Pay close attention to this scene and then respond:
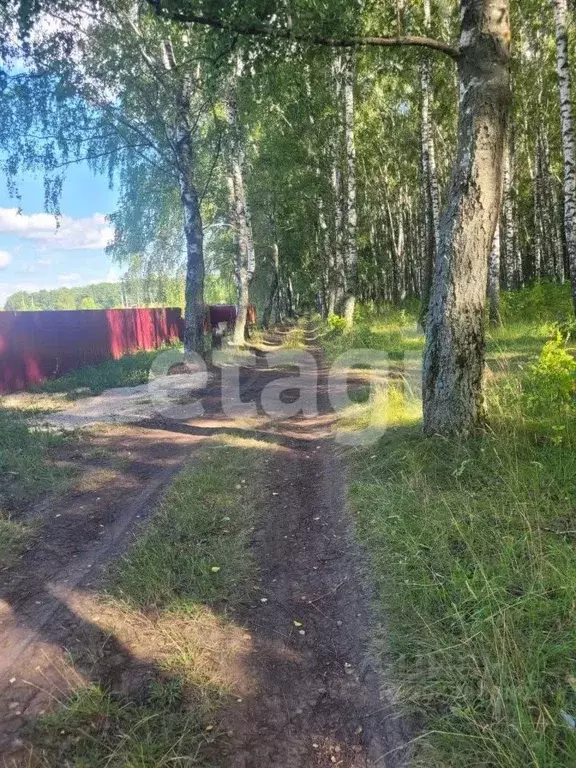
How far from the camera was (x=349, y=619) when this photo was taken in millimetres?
3088

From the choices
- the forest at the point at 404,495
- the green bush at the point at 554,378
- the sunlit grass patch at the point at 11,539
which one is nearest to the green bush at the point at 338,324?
the forest at the point at 404,495

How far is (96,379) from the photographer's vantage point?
12430mm

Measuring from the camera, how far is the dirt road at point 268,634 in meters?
2.26

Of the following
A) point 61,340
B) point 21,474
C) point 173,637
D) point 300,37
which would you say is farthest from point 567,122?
point 61,340

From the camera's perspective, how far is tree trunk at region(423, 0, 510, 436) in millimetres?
4496

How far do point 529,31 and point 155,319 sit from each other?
17206mm

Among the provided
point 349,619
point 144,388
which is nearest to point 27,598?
point 349,619

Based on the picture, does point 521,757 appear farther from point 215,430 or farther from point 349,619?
point 215,430

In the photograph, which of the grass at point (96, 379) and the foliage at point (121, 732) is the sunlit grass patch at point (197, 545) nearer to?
the foliage at point (121, 732)

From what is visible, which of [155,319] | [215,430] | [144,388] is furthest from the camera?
[155,319]

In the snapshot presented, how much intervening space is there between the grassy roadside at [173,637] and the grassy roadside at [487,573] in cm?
92

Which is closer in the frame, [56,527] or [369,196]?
[56,527]

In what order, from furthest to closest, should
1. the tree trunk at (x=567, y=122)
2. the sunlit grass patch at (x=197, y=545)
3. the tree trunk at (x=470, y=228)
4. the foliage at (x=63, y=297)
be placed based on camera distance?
the foliage at (x=63, y=297) < the tree trunk at (x=567, y=122) < the tree trunk at (x=470, y=228) < the sunlit grass patch at (x=197, y=545)

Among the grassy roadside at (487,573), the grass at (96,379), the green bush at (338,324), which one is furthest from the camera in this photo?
the green bush at (338,324)
